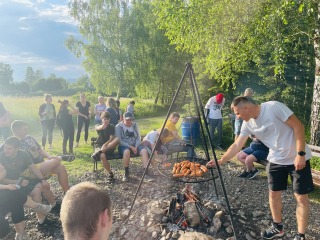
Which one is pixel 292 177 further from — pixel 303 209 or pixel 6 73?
pixel 6 73

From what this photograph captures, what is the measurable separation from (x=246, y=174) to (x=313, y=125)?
2.63 meters

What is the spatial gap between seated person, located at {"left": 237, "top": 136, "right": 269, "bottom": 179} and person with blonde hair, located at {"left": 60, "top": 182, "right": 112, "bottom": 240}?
16.7ft

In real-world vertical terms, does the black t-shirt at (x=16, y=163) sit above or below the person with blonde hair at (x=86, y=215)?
below

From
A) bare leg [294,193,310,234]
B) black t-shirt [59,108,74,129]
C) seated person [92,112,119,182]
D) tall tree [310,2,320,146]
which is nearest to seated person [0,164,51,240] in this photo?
seated person [92,112,119,182]

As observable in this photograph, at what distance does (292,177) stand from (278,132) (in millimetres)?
704

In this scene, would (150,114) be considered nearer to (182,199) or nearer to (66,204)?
(182,199)

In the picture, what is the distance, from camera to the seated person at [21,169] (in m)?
4.08

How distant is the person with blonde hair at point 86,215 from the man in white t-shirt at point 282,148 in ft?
8.51

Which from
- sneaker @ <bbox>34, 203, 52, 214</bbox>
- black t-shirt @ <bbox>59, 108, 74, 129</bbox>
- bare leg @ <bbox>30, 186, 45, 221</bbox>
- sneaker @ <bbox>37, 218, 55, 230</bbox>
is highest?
black t-shirt @ <bbox>59, 108, 74, 129</bbox>

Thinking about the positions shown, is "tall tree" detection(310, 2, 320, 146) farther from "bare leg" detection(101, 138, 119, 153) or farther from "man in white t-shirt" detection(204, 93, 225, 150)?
"bare leg" detection(101, 138, 119, 153)

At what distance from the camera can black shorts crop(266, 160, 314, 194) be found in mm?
3506

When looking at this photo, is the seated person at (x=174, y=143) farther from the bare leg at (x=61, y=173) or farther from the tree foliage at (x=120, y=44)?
the tree foliage at (x=120, y=44)

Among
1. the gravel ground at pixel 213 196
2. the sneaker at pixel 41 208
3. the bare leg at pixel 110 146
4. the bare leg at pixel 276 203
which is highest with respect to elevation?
the bare leg at pixel 110 146

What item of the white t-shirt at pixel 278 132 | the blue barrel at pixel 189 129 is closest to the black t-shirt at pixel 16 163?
the white t-shirt at pixel 278 132
